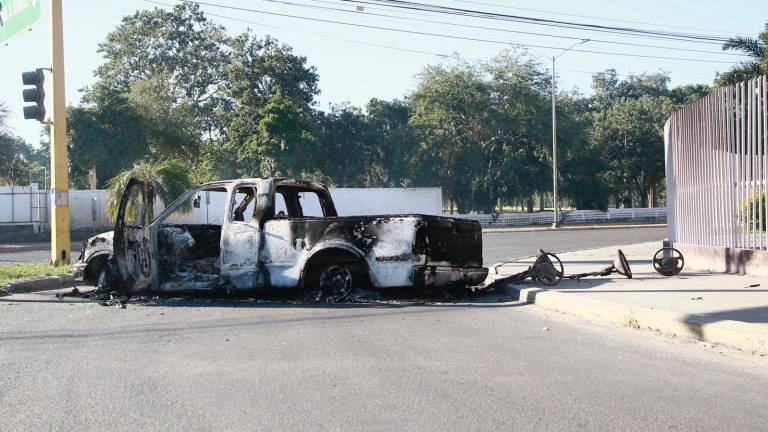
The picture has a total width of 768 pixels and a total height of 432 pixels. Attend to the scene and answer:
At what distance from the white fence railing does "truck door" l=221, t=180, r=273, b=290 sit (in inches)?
1478

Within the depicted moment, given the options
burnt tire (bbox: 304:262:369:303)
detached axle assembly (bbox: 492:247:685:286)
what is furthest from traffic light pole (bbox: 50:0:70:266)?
detached axle assembly (bbox: 492:247:685:286)

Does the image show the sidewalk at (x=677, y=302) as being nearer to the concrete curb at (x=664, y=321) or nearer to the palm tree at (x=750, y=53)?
the concrete curb at (x=664, y=321)

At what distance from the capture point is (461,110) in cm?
4962

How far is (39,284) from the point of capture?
43.4 ft

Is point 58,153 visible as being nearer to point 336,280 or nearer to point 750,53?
point 336,280

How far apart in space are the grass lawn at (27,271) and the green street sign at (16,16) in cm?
483

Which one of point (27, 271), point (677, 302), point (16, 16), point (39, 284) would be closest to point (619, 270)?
point (677, 302)

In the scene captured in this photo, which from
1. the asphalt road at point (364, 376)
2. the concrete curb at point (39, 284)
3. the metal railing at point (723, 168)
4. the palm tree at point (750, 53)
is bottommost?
the asphalt road at point (364, 376)

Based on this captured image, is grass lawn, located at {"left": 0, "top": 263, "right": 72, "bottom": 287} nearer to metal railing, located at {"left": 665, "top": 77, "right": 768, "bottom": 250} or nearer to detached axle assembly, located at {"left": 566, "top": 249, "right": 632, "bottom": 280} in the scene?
detached axle assembly, located at {"left": 566, "top": 249, "right": 632, "bottom": 280}

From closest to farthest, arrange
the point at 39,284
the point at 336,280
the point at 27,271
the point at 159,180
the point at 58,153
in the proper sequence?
the point at 336,280 < the point at 39,284 < the point at 27,271 < the point at 58,153 < the point at 159,180

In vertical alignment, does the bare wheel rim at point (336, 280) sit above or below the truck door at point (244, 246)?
below

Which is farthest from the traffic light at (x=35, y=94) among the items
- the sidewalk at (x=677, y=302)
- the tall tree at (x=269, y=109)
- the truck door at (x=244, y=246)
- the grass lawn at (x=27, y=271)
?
the tall tree at (x=269, y=109)

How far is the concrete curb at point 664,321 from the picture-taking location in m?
7.09

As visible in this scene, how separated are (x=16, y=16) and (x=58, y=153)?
2922 millimetres
